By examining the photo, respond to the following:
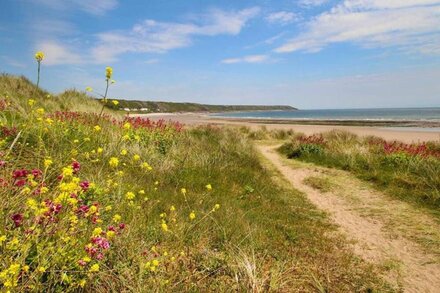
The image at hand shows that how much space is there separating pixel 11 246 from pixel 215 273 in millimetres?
2170

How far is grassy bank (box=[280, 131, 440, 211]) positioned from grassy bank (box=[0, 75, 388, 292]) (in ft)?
9.21

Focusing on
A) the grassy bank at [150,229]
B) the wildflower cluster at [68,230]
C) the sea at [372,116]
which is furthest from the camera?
the sea at [372,116]

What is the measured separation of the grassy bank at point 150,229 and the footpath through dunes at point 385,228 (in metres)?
0.40

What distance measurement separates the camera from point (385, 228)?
6.32 metres

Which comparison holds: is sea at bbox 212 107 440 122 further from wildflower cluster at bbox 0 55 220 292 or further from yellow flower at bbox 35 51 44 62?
yellow flower at bbox 35 51 44 62

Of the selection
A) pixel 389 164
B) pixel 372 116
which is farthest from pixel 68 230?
pixel 372 116

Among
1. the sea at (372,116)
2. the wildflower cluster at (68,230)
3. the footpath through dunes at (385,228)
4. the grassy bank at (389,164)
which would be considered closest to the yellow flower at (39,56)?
the wildflower cluster at (68,230)

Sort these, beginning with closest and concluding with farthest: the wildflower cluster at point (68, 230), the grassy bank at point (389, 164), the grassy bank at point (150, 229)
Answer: the wildflower cluster at point (68, 230) < the grassy bank at point (150, 229) < the grassy bank at point (389, 164)

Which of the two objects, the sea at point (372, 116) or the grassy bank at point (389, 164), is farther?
the sea at point (372, 116)

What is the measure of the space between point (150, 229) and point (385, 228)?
181 inches

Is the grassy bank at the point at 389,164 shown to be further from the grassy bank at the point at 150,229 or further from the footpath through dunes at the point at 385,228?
the grassy bank at the point at 150,229

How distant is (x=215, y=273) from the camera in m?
3.74

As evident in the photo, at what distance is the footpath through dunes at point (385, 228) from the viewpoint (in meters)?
4.58

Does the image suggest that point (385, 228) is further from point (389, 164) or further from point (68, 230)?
point (68, 230)
